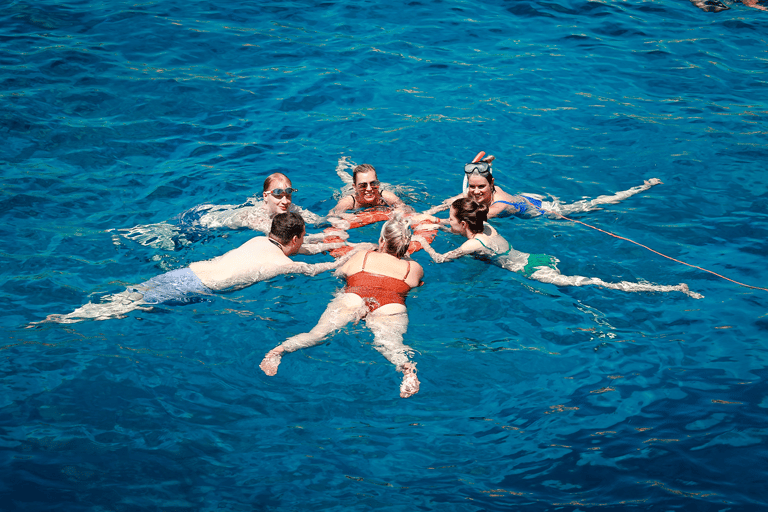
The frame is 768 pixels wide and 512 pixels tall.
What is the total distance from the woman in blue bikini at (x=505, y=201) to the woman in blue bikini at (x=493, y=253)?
1.94ft

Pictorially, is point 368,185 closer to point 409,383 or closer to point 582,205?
point 582,205

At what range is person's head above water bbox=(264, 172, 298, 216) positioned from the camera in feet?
24.2

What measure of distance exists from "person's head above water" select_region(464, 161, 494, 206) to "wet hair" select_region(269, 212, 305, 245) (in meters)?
2.39

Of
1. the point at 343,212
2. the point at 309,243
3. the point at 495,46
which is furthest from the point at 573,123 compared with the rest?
the point at 309,243

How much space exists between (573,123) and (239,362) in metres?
7.90

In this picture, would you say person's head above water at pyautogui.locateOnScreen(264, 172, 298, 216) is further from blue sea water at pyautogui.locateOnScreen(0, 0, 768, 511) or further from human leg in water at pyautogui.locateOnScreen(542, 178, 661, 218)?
human leg in water at pyautogui.locateOnScreen(542, 178, 661, 218)

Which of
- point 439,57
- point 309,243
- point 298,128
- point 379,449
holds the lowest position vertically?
point 379,449

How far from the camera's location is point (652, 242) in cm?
735

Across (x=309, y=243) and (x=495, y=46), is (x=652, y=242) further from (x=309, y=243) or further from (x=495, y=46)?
(x=495, y=46)

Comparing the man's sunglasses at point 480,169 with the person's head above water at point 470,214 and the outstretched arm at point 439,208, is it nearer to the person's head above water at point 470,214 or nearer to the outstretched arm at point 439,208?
the outstretched arm at point 439,208

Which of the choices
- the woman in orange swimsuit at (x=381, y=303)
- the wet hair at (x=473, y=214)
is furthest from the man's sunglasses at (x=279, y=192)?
the wet hair at (x=473, y=214)

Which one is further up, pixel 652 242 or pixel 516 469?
pixel 652 242

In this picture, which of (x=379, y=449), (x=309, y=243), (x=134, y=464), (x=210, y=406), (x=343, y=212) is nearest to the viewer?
(x=134, y=464)

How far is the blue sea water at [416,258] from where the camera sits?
14.2 ft
